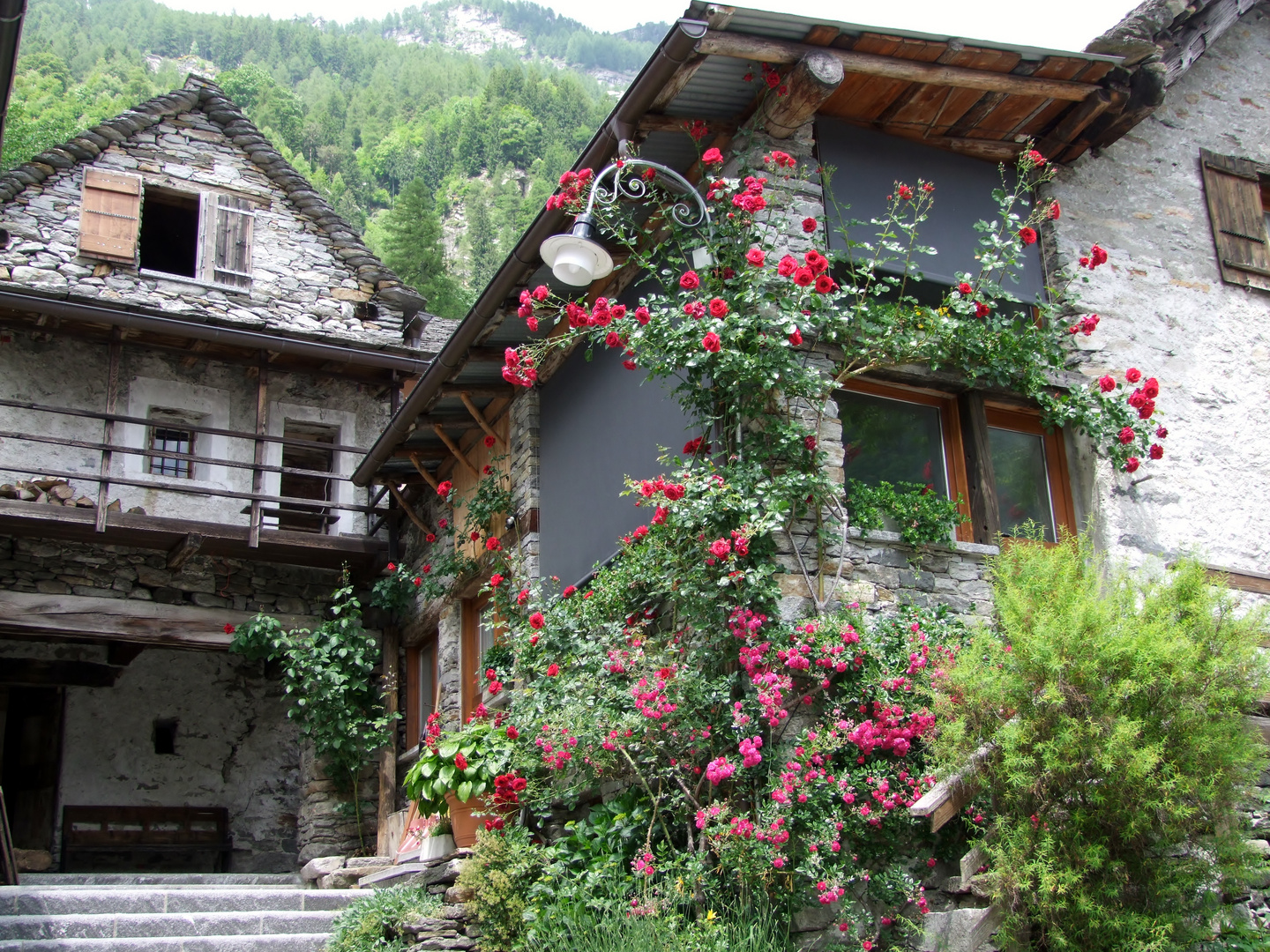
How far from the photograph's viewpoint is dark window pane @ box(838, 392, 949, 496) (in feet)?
21.1

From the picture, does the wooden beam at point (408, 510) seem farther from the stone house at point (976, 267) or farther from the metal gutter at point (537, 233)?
the stone house at point (976, 267)

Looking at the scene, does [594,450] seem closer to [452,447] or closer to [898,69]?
[452,447]

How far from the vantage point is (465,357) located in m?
8.26

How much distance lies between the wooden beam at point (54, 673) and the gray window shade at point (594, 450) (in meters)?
6.18

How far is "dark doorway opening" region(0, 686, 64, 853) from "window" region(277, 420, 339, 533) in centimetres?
292

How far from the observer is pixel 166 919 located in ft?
20.6

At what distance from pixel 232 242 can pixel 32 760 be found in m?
5.73

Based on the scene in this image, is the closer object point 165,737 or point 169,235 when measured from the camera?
point 165,737

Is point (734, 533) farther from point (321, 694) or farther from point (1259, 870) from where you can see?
point (321, 694)

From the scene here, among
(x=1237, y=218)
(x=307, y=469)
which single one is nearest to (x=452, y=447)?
(x=307, y=469)

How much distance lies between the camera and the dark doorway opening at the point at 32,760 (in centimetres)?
1128

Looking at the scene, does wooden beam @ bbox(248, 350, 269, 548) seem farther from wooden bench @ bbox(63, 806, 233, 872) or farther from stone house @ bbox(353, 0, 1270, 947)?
wooden bench @ bbox(63, 806, 233, 872)

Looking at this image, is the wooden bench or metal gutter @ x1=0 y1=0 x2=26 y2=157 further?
the wooden bench

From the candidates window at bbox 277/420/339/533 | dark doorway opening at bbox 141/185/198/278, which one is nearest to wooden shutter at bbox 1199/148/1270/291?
window at bbox 277/420/339/533
